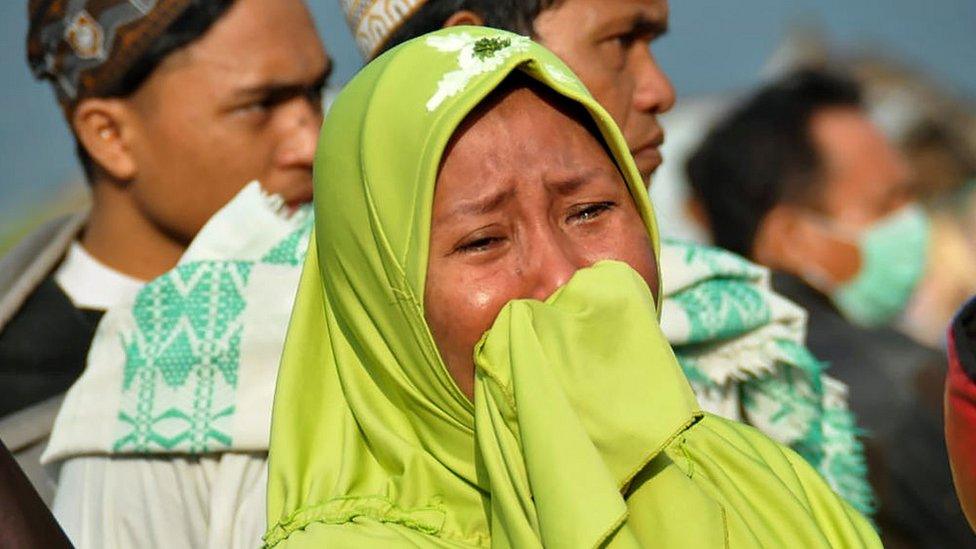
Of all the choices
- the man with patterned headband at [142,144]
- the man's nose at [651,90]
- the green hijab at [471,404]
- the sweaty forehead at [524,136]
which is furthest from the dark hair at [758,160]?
the sweaty forehead at [524,136]

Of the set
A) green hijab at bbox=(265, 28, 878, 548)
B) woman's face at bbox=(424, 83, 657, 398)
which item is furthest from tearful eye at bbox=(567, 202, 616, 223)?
green hijab at bbox=(265, 28, 878, 548)

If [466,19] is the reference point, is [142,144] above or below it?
below

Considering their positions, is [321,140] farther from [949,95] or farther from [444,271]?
[949,95]

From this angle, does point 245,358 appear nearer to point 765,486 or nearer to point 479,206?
point 479,206

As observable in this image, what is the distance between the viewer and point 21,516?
2654 millimetres

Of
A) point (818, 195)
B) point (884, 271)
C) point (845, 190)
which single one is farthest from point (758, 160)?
point (884, 271)

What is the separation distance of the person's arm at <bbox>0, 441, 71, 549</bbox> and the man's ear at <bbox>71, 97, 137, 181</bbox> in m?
2.30

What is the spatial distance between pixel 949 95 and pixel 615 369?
7202 mm

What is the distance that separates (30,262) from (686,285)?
5.50 feet

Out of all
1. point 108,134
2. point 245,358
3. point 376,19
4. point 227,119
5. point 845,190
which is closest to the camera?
point 245,358

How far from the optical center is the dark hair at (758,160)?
6805 mm

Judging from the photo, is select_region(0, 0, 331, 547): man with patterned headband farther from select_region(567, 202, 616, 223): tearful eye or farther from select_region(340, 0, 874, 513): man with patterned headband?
select_region(567, 202, 616, 223): tearful eye

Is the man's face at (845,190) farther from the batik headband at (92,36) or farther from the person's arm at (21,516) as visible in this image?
the person's arm at (21,516)

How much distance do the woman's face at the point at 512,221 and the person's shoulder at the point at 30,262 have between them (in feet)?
6.89
